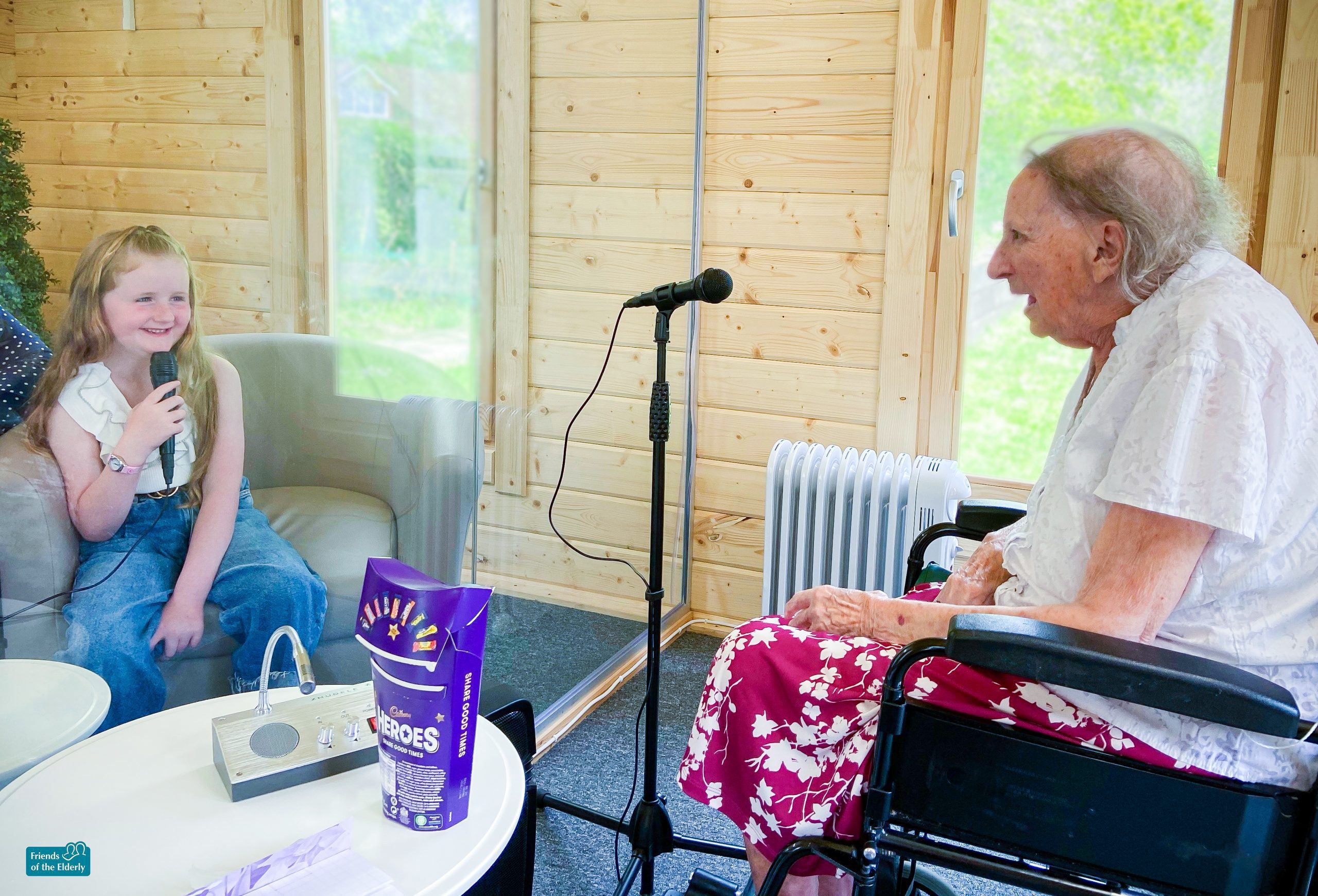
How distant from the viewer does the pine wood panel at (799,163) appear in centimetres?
261

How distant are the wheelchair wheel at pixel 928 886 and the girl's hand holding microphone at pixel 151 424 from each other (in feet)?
4.25

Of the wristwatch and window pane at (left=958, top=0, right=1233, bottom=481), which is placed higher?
window pane at (left=958, top=0, right=1233, bottom=481)

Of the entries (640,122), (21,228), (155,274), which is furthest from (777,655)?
(640,122)

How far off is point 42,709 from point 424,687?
1.62 feet

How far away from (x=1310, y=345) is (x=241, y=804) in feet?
4.07

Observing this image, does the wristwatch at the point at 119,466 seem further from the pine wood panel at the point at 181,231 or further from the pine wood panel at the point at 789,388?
the pine wood panel at the point at 789,388

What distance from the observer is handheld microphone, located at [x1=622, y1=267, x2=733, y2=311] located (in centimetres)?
148

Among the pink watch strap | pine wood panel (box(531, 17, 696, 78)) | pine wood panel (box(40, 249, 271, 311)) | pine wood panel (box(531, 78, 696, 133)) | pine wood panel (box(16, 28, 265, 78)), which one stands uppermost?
pine wood panel (box(531, 17, 696, 78))

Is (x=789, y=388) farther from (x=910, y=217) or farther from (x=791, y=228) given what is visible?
(x=910, y=217)

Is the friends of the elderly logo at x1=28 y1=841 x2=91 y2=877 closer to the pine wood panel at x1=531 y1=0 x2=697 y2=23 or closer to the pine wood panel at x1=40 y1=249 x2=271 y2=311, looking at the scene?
the pine wood panel at x1=40 y1=249 x2=271 y2=311

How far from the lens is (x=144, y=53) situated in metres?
1.11

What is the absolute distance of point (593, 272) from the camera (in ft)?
7.08

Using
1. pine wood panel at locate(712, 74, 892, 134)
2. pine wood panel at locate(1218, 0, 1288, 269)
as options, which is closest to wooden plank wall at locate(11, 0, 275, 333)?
pine wood panel at locate(712, 74, 892, 134)

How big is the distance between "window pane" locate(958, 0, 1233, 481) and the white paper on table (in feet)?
6.55
